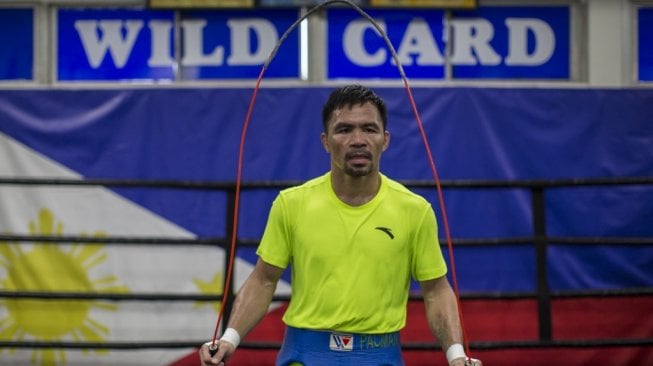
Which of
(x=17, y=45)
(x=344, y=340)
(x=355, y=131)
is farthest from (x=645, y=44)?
(x=344, y=340)

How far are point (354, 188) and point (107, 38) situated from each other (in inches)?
187

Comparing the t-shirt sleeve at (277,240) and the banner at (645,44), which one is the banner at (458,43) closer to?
the banner at (645,44)

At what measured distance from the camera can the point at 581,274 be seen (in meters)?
6.74

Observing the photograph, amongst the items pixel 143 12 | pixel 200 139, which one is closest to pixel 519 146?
pixel 200 139

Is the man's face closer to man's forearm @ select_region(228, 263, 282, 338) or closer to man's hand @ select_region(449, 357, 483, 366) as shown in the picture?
man's forearm @ select_region(228, 263, 282, 338)

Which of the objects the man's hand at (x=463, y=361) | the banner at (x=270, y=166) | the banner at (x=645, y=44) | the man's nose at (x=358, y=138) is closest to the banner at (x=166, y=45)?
the banner at (x=270, y=166)

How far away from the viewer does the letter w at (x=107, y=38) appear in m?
7.39

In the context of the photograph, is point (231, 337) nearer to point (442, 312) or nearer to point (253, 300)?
point (253, 300)

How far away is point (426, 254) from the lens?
10.2 feet

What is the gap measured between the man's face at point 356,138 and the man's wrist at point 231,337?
0.59m

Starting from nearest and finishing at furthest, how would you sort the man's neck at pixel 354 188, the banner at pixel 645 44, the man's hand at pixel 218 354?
the man's hand at pixel 218 354, the man's neck at pixel 354 188, the banner at pixel 645 44

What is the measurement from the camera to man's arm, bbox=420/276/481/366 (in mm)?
3066

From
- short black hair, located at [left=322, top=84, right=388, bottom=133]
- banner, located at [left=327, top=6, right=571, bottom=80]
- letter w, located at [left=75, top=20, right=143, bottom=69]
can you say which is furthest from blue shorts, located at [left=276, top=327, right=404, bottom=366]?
letter w, located at [left=75, top=20, right=143, bottom=69]

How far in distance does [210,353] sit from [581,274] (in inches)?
171
